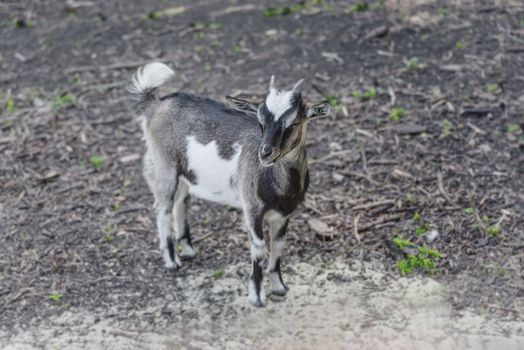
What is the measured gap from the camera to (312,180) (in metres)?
8.23

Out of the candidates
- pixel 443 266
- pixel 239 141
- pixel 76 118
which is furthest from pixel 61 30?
pixel 443 266

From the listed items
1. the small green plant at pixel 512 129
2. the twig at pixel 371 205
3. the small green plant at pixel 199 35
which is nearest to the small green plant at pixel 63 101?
the small green plant at pixel 199 35

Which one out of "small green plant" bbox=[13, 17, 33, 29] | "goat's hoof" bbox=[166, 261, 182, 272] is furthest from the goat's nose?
"small green plant" bbox=[13, 17, 33, 29]

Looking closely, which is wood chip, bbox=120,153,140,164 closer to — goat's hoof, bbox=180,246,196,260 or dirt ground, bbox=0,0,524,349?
dirt ground, bbox=0,0,524,349

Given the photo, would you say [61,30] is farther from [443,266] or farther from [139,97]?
[443,266]

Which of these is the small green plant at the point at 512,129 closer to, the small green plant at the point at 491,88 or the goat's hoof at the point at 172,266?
the small green plant at the point at 491,88

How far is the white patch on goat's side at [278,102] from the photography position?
19.0 feet

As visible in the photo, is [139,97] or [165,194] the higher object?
[139,97]

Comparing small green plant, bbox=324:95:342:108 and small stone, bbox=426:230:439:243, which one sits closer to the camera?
small stone, bbox=426:230:439:243

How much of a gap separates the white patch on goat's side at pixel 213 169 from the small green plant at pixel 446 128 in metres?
3.08

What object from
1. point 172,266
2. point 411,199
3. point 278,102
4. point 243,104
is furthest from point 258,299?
point 411,199

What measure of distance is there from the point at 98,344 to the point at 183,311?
0.80 m

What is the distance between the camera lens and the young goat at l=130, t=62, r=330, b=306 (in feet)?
19.3

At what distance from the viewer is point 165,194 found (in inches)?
270
